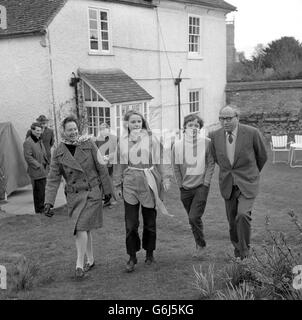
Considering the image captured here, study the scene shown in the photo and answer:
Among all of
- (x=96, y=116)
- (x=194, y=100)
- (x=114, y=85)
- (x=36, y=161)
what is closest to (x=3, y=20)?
(x=114, y=85)

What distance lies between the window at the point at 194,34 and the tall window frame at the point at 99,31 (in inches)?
202

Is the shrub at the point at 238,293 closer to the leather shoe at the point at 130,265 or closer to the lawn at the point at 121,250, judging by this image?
the lawn at the point at 121,250

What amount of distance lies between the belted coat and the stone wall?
17.0 metres

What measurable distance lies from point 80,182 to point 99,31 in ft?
35.0

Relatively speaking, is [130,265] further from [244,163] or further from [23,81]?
[23,81]

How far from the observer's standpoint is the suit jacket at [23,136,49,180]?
9.40 metres

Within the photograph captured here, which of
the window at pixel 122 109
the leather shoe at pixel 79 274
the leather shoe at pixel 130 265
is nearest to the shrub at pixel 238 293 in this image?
the leather shoe at pixel 130 265

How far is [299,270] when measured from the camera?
429 centimetres

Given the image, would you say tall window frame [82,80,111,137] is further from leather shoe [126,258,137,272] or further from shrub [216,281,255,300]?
shrub [216,281,255,300]

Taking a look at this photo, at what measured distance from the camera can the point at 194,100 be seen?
21078mm

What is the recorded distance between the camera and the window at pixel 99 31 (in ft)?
49.6
